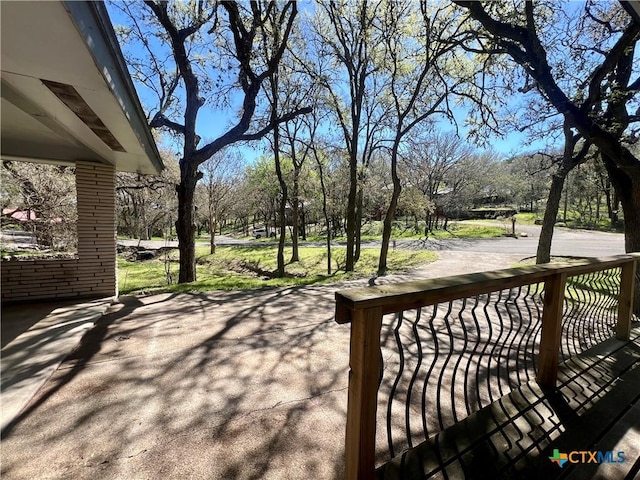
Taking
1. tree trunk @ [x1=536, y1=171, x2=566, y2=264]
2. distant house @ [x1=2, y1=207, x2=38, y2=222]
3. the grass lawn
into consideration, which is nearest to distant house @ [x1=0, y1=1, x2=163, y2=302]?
distant house @ [x1=2, y1=207, x2=38, y2=222]

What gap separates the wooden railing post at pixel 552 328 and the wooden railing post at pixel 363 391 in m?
1.60

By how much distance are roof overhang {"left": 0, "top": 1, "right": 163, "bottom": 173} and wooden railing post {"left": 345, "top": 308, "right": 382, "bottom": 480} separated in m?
1.93

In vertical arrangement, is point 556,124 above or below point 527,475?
above

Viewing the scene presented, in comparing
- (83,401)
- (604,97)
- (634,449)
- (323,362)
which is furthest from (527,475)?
(604,97)

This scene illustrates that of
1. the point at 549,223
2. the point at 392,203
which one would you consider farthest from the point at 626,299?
the point at 392,203

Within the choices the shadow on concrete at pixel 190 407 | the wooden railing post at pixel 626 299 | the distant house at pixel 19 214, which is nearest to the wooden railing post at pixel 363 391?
the shadow on concrete at pixel 190 407

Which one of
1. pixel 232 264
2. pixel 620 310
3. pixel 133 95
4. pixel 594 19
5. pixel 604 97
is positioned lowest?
pixel 232 264

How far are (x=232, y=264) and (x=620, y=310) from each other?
13.6m

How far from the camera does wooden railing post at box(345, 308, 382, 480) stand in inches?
45.8

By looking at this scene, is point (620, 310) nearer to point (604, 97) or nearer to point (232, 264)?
point (604, 97)

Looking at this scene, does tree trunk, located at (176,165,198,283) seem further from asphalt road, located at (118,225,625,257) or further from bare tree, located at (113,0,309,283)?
asphalt road, located at (118,225,625,257)

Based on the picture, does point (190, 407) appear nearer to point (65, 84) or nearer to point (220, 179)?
point (65, 84)

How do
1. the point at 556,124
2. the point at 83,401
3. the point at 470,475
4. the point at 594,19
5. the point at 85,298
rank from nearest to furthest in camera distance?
the point at 470,475, the point at 83,401, the point at 85,298, the point at 594,19, the point at 556,124

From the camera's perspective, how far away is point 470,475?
53.7 inches
